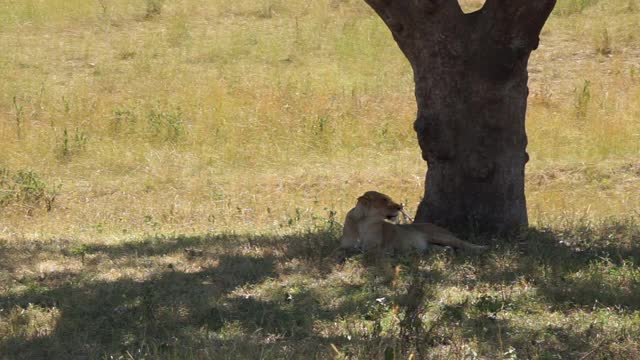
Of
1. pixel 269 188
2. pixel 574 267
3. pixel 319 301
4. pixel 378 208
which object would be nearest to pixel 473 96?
pixel 378 208

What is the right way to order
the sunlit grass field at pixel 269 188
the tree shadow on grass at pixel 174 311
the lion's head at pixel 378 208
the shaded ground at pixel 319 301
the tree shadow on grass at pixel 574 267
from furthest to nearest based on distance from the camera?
the lion's head at pixel 378 208
the tree shadow on grass at pixel 574 267
the sunlit grass field at pixel 269 188
the tree shadow on grass at pixel 174 311
the shaded ground at pixel 319 301

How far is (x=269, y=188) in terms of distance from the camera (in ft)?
35.9

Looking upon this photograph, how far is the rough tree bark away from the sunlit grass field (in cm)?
37

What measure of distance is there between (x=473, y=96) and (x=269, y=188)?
4378mm

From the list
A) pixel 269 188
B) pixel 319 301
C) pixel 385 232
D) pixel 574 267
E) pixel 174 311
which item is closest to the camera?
pixel 174 311

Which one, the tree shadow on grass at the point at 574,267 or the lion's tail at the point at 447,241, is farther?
the lion's tail at the point at 447,241

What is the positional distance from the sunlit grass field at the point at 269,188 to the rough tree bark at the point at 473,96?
37 cm

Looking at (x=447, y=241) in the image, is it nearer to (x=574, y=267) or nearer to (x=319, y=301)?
(x=574, y=267)

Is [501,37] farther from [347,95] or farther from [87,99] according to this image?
[87,99]

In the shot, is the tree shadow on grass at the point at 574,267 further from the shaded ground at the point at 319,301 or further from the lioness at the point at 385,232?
the lioness at the point at 385,232

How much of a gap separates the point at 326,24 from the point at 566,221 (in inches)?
374

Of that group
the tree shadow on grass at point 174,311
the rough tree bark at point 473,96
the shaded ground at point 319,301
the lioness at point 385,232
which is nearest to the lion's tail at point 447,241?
the lioness at point 385,232

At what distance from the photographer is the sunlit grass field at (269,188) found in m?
5.29

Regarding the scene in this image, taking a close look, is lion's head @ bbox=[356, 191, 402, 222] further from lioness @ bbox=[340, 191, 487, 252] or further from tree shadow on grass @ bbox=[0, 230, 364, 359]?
tree shadow on grass @ bbox=[0, 230, 364, 359]
